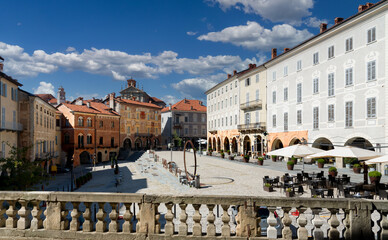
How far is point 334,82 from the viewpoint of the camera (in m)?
29.9

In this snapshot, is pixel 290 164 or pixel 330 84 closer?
pixel 290 164

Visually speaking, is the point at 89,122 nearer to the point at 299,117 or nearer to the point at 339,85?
the point at 299,117

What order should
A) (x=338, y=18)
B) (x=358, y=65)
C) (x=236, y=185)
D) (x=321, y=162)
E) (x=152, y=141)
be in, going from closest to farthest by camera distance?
(x=236, y=185), (x=358, y=65), (x=321, y=162), (x=338, y=18), (x=152, y=141)

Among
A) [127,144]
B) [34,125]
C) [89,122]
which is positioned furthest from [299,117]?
[127,144]

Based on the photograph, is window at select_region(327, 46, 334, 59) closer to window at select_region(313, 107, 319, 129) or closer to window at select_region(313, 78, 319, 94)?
window at select_region(313, 78, 319, 94)

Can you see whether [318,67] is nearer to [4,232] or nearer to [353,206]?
[353,206]

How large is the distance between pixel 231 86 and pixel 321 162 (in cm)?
2986

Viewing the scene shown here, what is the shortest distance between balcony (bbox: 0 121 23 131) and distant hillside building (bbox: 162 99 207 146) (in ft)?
160

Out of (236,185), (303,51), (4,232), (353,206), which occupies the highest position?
(303,51)

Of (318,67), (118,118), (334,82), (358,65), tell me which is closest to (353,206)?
(358,65)

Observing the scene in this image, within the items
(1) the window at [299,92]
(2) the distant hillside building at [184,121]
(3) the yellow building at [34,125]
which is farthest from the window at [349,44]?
(2) the distant hillside building at [184,121]

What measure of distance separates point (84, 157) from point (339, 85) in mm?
48646

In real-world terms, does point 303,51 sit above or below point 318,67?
above

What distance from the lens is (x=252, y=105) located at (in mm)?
46719
